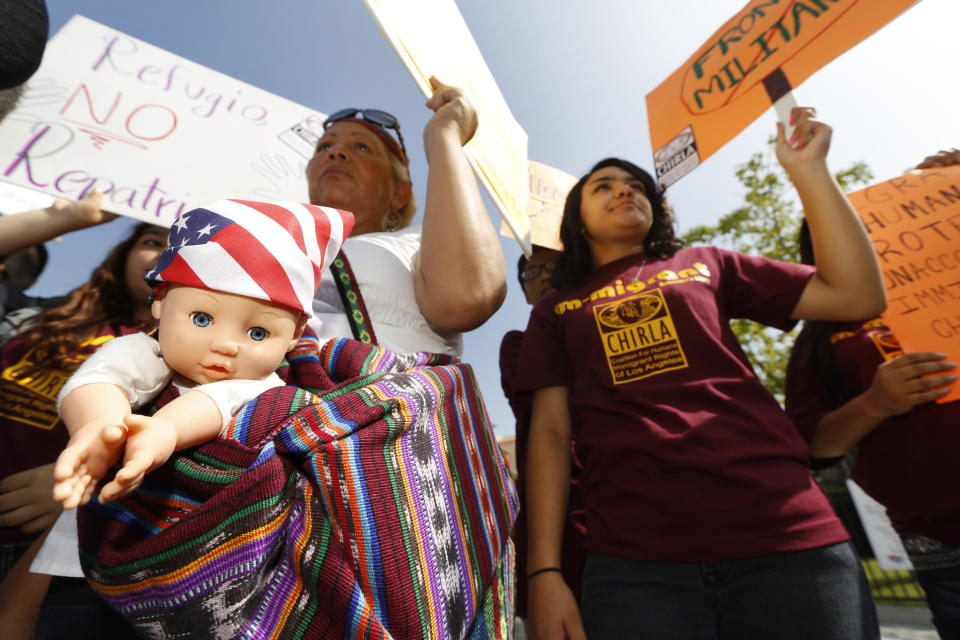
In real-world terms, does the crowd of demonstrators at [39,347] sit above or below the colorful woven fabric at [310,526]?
above

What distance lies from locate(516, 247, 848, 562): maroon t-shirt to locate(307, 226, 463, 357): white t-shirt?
2.16 ft

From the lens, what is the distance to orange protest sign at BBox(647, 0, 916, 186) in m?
1.73

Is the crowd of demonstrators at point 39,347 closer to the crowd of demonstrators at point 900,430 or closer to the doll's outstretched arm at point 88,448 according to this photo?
the doll's outstretched arm at point 88,448

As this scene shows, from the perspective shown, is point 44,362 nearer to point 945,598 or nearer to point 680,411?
point 680,411

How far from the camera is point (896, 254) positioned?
1929 mm

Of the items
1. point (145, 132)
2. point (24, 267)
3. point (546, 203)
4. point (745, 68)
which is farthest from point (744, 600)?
point (24, 267)

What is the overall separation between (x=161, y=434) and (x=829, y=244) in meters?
1.88

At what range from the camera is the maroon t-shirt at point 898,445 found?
1750mm

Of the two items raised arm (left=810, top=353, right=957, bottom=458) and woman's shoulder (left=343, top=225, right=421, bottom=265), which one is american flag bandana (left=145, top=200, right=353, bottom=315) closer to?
woman's shoulder (left=343, top=225, right=421, bottom=265)

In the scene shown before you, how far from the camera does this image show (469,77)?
1731mm

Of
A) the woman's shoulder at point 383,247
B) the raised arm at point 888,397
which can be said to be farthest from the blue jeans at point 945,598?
the woman's shoulder at point 383,247

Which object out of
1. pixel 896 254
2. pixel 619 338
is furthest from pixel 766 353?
pixel 619 338

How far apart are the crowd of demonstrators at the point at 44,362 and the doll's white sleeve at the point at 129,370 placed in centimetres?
74

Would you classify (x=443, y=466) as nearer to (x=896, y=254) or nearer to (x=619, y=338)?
(x=619, y=338)
